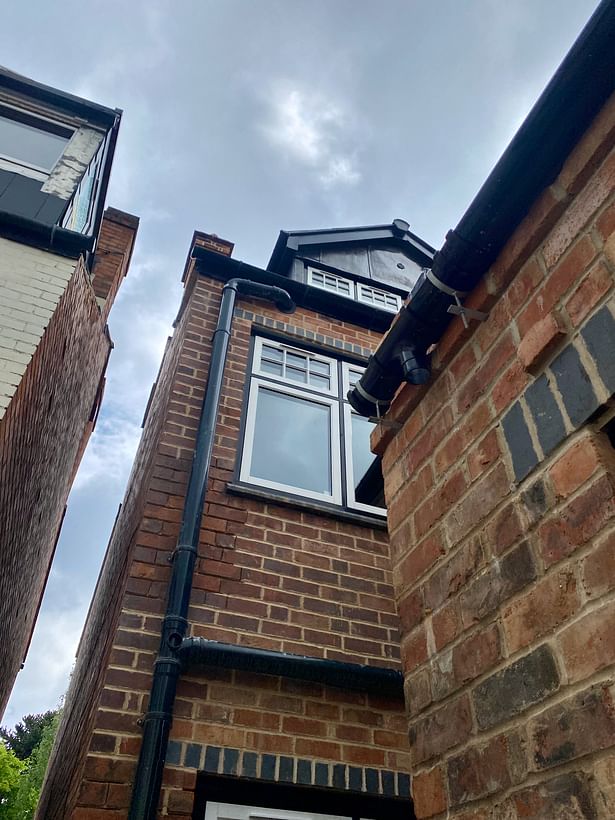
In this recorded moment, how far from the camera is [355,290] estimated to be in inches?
310

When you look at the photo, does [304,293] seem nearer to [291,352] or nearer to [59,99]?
[291,352]

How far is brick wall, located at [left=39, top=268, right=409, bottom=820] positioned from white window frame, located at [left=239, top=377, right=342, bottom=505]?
6.0 inches

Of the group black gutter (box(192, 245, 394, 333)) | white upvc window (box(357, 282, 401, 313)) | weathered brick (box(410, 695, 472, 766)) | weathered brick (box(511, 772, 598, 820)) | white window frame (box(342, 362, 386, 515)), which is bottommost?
weathered brick (box(511, 772, 598, 820))

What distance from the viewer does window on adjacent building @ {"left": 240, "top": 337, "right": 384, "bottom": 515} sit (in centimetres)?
474

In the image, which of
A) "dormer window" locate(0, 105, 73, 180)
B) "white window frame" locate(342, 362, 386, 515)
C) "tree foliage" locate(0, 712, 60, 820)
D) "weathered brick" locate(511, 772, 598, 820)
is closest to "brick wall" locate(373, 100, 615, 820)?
"weathered brick" locate(511, 772, 598, 820)

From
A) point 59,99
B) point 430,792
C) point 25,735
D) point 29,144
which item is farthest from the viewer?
point 25,735

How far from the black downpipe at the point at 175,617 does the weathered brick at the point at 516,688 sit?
2165 millimetres

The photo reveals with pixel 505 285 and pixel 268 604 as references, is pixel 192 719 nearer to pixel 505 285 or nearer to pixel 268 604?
pixel 268 604

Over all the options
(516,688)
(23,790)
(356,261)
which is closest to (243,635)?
(516,688)

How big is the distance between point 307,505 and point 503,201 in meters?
3.03

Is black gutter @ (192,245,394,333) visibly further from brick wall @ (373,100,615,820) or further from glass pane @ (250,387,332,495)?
brick wall @ (373,100,615,820)

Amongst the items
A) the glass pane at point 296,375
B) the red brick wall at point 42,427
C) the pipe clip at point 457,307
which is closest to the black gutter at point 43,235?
the red brick wall at point 42,427

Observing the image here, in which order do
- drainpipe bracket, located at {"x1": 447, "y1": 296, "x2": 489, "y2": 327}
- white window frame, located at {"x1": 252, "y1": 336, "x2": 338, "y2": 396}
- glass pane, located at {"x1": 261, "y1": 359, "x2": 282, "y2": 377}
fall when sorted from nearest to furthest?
drainpipe bracket, located at {"x1": 447, "y1": 296, "x2": 489, "y2": 327}
white window frame, located at {"x1": 252, "y1": 336, "x2": 338, "y2": 396}
glass pane, located at {"x1": 261, "y1": 359, "x2": 282, "y2": 377}

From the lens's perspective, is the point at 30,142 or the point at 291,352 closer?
the point at 291,352
